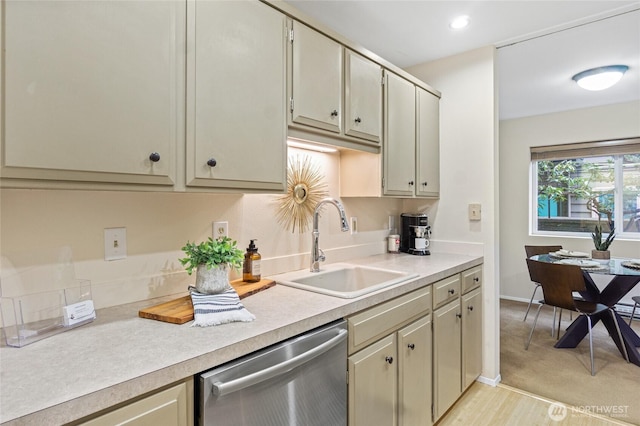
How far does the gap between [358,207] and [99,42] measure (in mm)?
1816

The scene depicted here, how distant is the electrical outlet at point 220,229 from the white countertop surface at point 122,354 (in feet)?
1.12

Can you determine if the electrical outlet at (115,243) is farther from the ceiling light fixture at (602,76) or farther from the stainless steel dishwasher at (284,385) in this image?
the ceiling light fixture at (602,76)

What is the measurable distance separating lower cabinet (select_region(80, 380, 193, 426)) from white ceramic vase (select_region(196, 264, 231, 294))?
425 mm

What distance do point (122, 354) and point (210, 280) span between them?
42 centimetres

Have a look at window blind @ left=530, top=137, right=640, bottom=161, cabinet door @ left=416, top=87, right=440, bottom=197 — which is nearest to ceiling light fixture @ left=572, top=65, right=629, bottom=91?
window blind @ left=530, top=137, right=640, bottom=161

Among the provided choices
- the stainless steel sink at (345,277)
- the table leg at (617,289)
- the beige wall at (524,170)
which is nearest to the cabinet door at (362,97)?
the stainless steel sink at (345,277)

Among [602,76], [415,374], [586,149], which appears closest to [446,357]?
[415,374]

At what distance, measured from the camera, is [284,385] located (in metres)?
1.08

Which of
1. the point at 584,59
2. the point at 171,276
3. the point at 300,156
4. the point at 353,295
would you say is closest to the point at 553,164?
the point at 584,59

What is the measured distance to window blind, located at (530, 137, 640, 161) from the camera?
390cm

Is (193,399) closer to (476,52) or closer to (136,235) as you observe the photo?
(136,235)

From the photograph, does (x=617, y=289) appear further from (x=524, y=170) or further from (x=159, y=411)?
(x=159, y=411)

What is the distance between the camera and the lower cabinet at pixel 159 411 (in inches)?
29.6

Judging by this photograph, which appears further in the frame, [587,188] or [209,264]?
[587,188]
